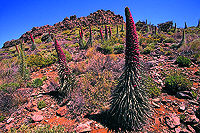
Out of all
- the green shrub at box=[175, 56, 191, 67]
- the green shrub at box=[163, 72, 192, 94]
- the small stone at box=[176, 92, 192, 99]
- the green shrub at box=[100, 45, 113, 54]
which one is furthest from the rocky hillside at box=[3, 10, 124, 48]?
the small stone at box=[176, 92, 192, 99]

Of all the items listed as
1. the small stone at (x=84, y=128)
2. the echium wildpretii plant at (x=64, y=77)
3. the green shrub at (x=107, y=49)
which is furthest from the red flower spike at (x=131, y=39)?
the green shrub at (x=107, y=49)

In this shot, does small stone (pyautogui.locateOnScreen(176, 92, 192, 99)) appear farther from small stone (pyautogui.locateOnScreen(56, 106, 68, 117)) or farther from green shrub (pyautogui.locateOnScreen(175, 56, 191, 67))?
small stone (pyautogui.locateOnScreen(56, 106, 68, 117))

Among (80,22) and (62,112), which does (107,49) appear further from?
(80,22)

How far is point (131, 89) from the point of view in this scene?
2873mm

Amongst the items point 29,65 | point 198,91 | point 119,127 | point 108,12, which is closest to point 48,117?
point 119,127

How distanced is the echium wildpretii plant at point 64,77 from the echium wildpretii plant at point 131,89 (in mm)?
2832

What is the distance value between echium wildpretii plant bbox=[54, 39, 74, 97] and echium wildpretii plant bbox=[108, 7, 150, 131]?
2.83 metres

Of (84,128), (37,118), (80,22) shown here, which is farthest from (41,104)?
(80,22)

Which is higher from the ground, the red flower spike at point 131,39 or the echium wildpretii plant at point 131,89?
the red flower spike at point 131,39

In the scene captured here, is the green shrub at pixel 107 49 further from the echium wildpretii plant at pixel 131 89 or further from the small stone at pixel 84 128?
the small stone at pixel 84 128

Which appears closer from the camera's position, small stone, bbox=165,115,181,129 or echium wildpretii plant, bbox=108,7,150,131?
echium wildpretii plant, bbox=108,7,150,131

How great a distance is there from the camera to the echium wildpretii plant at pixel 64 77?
15.6ft

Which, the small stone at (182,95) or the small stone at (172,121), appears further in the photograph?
the small stone at (182,95)

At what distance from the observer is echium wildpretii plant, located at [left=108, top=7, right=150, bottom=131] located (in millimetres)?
2611
